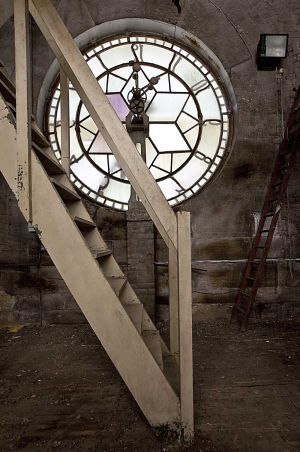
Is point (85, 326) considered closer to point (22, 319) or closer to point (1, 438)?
point (22, 319)

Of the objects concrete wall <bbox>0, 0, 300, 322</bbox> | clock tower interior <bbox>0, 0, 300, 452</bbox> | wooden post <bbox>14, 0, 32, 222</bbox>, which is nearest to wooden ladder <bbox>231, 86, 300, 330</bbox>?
clock tower interior <bbox>0, 0, 300, 452</bbox>

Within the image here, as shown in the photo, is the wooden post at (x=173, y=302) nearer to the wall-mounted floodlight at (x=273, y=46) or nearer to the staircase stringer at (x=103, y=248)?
the staircase stringer at (x=103, y=248)

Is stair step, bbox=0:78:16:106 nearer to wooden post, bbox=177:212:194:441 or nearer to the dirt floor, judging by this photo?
wooden post, bbox=177:212:194:441

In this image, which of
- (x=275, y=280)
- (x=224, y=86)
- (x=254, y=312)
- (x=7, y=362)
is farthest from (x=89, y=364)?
(x=224, y=86)

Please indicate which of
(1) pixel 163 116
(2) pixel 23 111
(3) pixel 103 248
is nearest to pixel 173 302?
(3) pixel 103 248

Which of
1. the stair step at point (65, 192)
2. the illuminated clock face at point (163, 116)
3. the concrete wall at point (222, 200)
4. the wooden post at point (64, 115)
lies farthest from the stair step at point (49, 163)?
the illuminated clock face at point (163, 116)

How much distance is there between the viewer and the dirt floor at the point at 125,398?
1.85 m

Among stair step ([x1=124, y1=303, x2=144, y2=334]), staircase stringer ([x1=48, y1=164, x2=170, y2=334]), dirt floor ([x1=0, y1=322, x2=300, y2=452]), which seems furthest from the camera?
staircase stringer ([x1=48, y1=164, x2=170, y2=334])

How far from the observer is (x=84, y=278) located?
175 cm

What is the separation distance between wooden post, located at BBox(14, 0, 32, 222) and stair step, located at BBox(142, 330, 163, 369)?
4.10 ft

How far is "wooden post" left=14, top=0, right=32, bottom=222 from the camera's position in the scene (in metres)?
1.71

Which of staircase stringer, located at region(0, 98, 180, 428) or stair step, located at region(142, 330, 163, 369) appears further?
stair step, located at region(142, 330, 163, 369)

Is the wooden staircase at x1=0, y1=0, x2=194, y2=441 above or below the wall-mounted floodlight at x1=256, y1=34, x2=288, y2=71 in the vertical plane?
below

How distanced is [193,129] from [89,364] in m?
3.46
